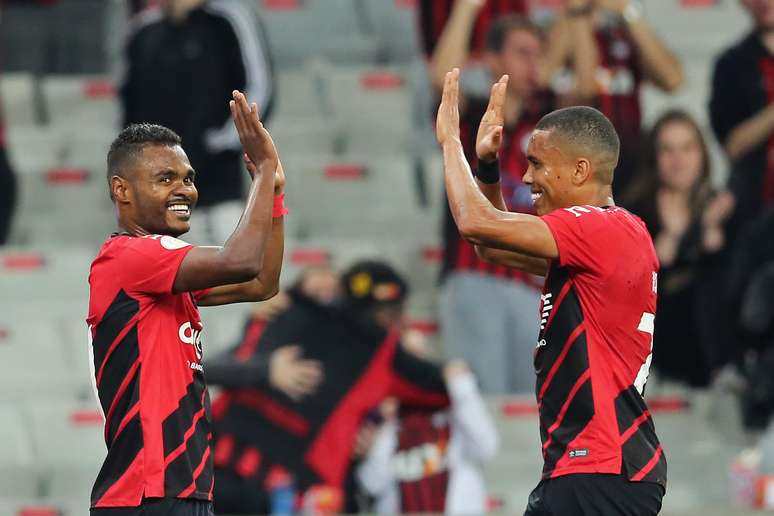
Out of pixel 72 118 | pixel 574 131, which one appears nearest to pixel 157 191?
pixel 574 131

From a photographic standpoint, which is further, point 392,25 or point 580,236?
point 392,25

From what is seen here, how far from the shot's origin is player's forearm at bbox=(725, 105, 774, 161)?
10164mm

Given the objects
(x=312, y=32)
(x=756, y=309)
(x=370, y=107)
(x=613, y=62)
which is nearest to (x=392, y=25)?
(x=312, y=32)

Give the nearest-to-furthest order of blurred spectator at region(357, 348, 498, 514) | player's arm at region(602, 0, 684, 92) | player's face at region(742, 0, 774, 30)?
blurred spectator at region(357, 348, 498, 514) < player's face at region(742, 0, 774, 30) < player's arm at region(602, 0, 684, 92)

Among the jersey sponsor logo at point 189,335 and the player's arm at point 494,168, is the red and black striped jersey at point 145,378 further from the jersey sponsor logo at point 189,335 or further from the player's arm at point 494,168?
the player's arm at point 494,168

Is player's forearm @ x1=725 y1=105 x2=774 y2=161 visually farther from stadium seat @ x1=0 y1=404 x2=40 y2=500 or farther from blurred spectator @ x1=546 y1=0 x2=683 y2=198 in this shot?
stadium seat @ x1=0 y1=404 x2=40 y2=500

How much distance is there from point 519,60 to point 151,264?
4623mm

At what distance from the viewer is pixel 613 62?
10508 millimetres

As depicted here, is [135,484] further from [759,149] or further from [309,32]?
[309,32]

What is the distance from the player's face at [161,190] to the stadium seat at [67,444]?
4157 mm

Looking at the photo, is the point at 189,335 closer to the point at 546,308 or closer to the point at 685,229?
the point at 546,308

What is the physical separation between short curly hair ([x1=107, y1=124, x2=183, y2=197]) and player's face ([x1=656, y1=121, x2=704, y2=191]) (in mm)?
4758

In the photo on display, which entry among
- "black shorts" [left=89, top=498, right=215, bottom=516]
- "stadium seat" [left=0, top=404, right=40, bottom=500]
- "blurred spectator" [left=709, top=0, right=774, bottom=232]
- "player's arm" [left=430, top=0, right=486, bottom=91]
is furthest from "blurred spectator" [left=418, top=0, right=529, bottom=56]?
"black shorts" [left=89, top=498, right=215, bottom=516]

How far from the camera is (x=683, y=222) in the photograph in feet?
32.8
